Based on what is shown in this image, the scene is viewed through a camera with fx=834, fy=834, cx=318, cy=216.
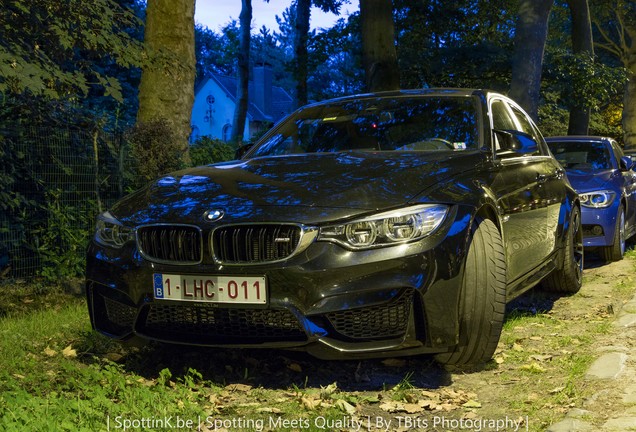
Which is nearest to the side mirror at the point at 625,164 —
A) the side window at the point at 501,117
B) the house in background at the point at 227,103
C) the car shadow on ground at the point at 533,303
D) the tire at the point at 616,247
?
the tire at the point at 616,247

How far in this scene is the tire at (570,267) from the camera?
23.9 feet

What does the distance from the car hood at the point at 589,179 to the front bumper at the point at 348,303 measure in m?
6.19

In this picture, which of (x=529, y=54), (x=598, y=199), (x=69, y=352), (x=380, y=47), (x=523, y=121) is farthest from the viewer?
(x=380, y=47)

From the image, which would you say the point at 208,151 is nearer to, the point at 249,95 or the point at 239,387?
the point at 239,387

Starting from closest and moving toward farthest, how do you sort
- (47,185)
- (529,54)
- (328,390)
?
(328,390) → (47,185) → (529,54)

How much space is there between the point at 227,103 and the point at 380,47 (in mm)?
56192

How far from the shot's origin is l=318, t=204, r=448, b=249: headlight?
4.14 m

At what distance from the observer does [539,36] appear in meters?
16.1

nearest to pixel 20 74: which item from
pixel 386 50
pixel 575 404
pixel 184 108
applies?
pixel 575 404

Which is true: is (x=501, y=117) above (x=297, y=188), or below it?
above

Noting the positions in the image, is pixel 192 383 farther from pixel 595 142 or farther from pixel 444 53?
pixel 444 53

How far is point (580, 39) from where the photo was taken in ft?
76.4

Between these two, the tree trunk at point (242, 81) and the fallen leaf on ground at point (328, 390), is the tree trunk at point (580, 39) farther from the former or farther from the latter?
the fallen leaf on ground at point (328, 390)

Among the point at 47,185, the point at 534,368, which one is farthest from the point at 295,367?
the point at 47,185
